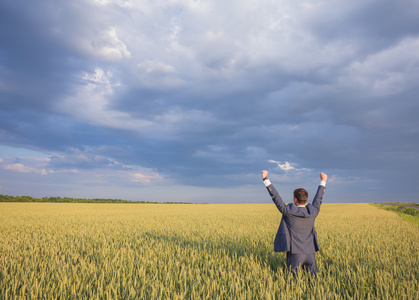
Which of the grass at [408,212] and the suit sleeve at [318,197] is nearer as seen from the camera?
the suit sleeve at [318,197]

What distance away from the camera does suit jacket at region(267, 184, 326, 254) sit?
464 cm

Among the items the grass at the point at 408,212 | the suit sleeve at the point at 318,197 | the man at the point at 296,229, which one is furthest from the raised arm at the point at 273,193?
the grass at the point at 408,212

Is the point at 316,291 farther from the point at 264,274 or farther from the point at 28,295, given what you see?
the point at 28,295

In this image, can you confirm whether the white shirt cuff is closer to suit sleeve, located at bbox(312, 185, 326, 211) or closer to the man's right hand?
the man's right hand

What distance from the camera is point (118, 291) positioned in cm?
405

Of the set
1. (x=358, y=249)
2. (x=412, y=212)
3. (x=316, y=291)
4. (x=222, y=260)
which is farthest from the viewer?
(x=412, y=212)

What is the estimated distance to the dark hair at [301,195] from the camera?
4.77 metres

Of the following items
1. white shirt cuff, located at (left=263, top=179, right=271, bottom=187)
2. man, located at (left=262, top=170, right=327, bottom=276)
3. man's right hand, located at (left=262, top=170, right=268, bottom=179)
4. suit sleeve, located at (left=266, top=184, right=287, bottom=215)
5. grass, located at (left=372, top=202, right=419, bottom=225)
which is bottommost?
grass, located at (left=372, top=202, right=419, bottom=225)

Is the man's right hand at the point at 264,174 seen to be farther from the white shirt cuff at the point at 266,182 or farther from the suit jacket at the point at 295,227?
the suit jacket at the point at 295,227

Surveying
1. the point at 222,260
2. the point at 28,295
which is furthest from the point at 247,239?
the point at 28,295

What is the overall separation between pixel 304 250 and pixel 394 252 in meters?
5.01

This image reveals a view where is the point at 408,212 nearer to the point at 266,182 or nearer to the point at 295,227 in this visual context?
the point at 295,227

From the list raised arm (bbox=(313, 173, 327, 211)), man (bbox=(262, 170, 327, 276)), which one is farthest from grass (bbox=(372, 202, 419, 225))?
man (bbox=(262, 170, 327, 276))

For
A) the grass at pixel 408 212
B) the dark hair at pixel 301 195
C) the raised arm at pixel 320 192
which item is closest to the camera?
the dark hair at pixel 301 195
